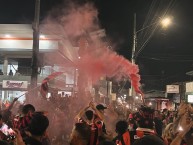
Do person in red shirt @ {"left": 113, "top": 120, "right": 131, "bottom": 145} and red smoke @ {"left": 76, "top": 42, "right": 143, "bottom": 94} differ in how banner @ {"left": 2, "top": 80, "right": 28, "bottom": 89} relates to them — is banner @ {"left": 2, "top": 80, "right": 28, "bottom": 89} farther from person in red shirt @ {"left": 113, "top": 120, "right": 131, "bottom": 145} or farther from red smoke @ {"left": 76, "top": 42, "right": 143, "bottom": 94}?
person in red shirt @ {"left": 113, "top": 120, "right": 131, "bottom": 145}

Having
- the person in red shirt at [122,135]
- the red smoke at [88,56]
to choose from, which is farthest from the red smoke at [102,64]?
the person in red shirt at [122,135]

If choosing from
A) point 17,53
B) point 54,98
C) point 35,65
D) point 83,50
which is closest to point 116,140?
point 35,65

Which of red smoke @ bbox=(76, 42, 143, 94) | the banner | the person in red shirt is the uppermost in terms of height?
red smoke @ bbox=(76, 42, 143, 94)

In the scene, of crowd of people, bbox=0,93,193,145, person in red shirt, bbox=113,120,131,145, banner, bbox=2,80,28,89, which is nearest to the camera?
crowd of people, bbox=0,93,193,145

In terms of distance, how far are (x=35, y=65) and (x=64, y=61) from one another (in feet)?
52.8

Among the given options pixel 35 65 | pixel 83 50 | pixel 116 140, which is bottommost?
pixel 116 140

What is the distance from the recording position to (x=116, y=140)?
5480 mm

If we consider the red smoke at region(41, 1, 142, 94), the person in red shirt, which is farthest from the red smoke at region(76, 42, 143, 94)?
the person in red shirt

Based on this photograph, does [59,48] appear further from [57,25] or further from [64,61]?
[64,61]

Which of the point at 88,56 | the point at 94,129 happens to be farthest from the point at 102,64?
the point at 94,129

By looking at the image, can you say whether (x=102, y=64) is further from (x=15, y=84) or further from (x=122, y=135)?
(x=122, y=135)

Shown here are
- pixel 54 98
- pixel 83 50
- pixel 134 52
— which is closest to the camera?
pixel 54 98

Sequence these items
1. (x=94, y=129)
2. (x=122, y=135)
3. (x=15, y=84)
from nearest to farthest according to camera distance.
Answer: (x=122, y=135)
(x=94, y=129)
(x=15, y=84)

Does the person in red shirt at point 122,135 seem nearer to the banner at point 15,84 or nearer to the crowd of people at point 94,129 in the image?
the crowd of people at point 94,129
